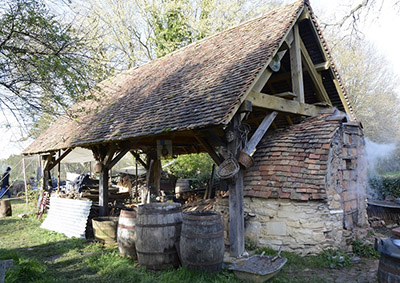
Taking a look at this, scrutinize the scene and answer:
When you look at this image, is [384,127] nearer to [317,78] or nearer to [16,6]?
[317,78]

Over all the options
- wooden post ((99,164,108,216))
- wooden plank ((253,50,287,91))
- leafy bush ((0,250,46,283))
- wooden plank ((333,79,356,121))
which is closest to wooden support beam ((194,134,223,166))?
wooden plank ((253,50,287,91))

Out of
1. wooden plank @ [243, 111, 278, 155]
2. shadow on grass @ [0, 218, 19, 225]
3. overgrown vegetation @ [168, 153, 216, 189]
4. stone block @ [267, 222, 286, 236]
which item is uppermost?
wooden plank @ [243, 111, 278, 155]

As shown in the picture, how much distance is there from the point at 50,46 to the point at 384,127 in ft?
76.1

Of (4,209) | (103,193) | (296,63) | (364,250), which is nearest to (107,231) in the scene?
(103,193)

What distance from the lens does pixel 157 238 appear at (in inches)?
193

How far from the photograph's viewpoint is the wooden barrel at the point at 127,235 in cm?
550

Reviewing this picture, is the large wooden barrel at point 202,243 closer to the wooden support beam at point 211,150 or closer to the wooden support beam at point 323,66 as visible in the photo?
the wooden support beam at point 211,150

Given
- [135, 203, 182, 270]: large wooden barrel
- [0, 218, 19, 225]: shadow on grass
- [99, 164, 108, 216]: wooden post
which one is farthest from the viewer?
[0, 218, 19, 225]: shadow on grass

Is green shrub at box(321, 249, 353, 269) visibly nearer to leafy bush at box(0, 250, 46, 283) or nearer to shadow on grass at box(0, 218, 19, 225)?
leafy bush at box(0, 250, 46, 283)

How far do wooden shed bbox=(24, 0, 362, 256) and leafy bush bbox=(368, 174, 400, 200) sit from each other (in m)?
3.38

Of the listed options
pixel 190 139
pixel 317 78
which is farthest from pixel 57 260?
pixel 317 78

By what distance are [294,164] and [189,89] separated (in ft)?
9.21

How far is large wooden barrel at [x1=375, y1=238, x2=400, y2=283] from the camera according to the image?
135 inches

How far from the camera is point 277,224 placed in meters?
5.77
